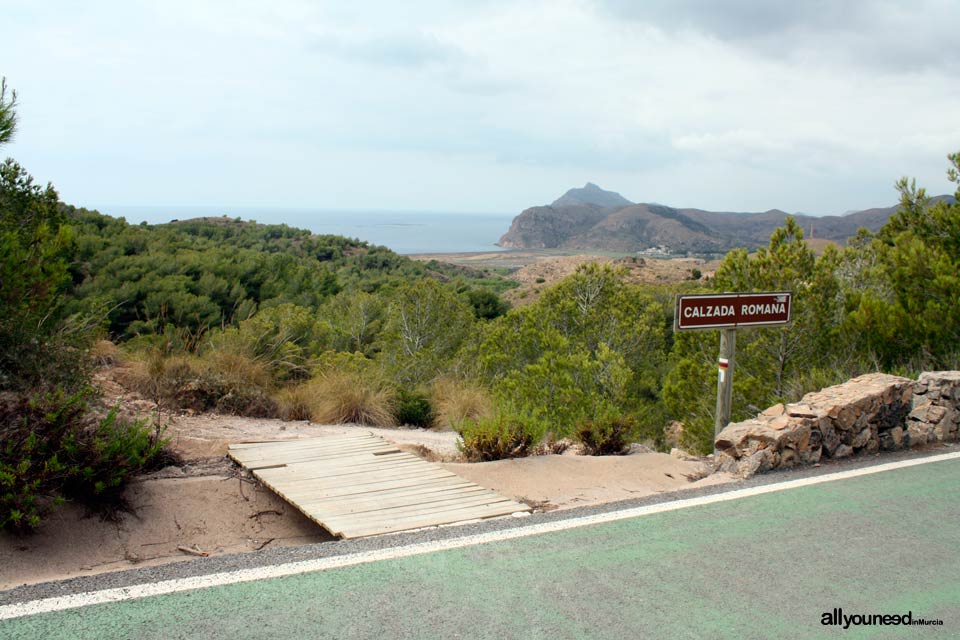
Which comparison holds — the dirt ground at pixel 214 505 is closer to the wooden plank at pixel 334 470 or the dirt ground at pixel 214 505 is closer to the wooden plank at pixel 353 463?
the wooden plank at pixel 334 470

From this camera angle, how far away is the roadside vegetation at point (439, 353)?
5.72 m

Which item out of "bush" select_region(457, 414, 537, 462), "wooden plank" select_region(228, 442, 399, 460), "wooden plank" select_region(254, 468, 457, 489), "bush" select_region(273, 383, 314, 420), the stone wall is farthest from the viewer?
"bush" select_region(273, 383, 314, 420)

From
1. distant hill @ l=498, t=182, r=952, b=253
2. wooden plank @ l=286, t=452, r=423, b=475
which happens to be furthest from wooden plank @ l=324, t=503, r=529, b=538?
distant hill @ l=498, t=182, r=952, b=253

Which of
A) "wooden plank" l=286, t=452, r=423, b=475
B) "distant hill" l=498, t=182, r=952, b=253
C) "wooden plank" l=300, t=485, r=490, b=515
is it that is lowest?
"wooden plank" l=286, t=452, r=423, b=475

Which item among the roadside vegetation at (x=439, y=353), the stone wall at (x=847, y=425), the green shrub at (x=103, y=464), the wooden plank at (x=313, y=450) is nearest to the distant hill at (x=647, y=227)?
the roadside vegetation at (x=439, y=353)

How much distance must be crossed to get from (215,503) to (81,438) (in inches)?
44.1

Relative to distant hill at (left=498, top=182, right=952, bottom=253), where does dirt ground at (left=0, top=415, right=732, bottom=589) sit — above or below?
below

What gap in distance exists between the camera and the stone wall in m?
6.50

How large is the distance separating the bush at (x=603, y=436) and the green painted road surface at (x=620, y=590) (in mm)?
2661

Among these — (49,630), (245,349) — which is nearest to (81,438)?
(49,630)

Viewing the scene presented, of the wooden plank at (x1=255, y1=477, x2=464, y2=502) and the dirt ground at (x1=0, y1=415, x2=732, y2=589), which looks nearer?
the dirt ground at (x1=0, y1=415, x2=732, y2=589)

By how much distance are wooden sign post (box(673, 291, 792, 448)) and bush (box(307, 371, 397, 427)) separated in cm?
536

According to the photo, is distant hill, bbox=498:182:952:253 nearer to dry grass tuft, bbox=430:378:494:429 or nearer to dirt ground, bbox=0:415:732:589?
dry grass tuft, bbox=430:378:494:429

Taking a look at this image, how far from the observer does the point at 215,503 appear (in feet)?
19.5
